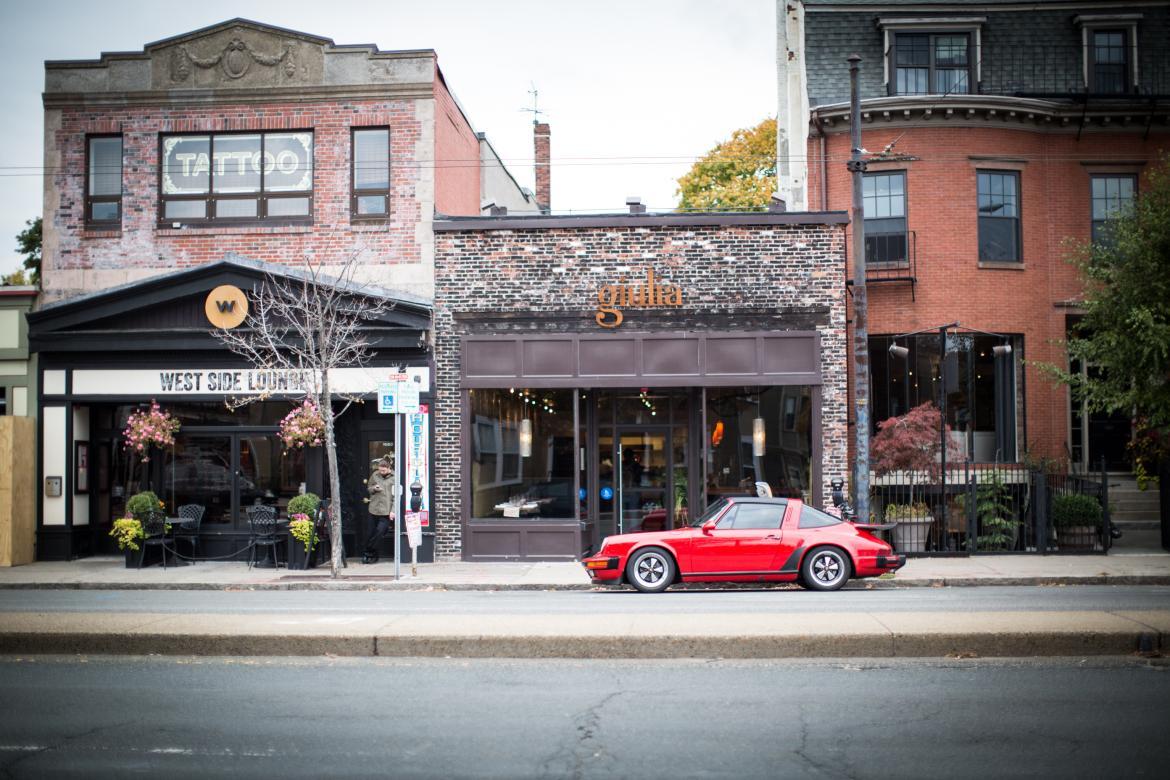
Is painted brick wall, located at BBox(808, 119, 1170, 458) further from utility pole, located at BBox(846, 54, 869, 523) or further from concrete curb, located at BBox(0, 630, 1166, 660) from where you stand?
concrete curb, located at BBox(0, 630, 1166, 660)

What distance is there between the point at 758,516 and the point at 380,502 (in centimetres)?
740

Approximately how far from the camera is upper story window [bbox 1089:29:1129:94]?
23062 mm

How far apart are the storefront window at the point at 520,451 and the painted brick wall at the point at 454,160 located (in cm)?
435

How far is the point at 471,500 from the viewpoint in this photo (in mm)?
A: 19766

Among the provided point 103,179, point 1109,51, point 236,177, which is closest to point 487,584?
point 236,177

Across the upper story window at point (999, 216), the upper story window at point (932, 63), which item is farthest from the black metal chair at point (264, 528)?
the upper story window at point (932, 63)

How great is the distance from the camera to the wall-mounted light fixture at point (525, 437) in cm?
2000

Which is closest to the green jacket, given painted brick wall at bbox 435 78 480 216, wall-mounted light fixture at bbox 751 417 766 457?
painted brick wall at bbox 435 78 480 216

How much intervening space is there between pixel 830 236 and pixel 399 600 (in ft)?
34.4

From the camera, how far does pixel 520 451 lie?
65.7ft

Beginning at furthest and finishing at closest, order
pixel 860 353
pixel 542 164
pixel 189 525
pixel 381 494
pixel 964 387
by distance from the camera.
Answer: pixel 542 164, pixel 964 387, pixel 189 525, pixel 381 494, pixel 860 353

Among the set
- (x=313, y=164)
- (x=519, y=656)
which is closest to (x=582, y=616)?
(x=519, y=656)

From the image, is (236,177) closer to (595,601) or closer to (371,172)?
(371,172)

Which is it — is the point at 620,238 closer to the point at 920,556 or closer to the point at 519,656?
the point at 920,556
